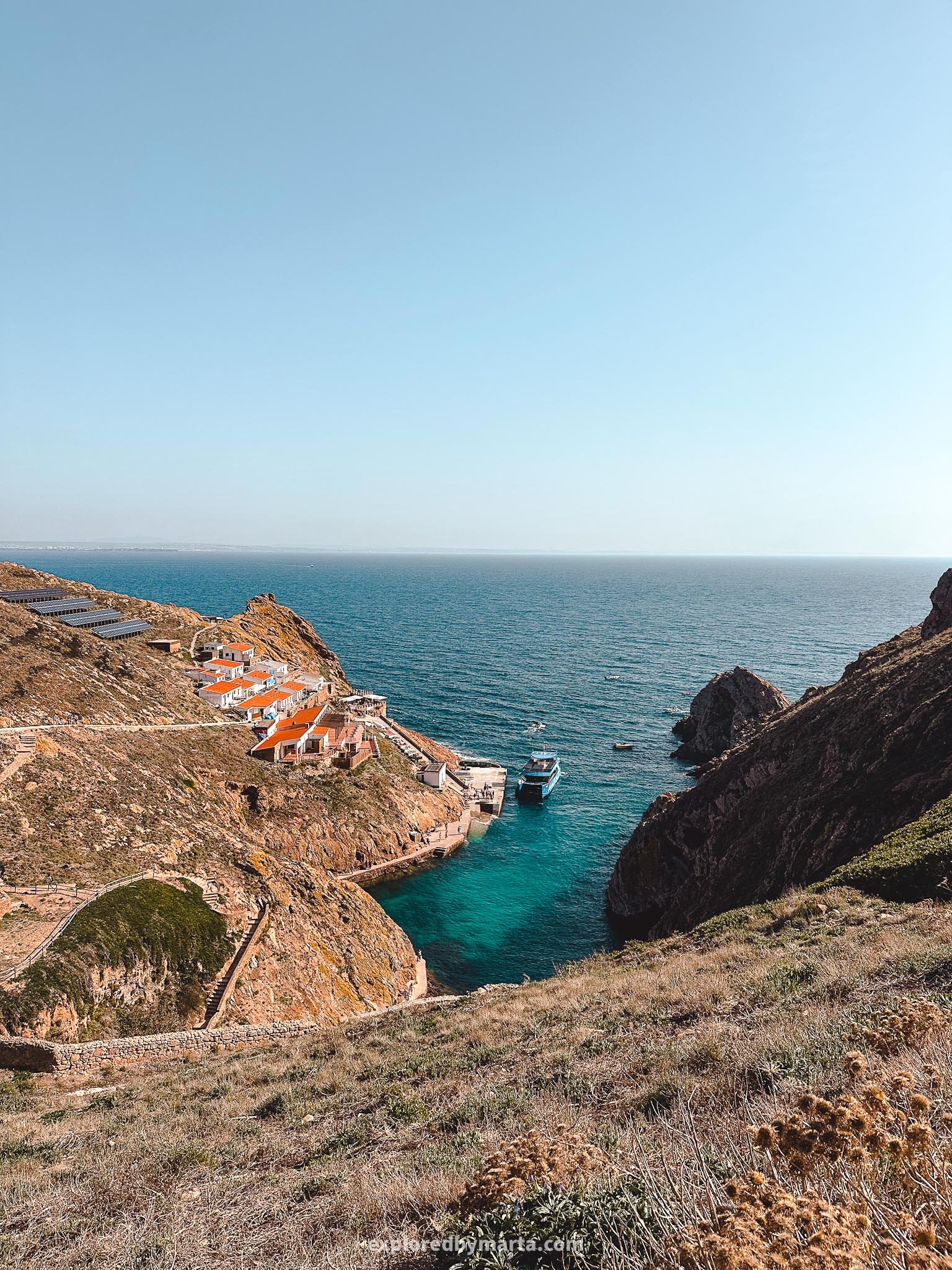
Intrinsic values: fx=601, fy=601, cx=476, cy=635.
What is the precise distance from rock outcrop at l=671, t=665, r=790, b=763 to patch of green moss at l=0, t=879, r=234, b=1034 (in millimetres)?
55043

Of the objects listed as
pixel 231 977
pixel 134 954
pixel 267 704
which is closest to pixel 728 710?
pixel 267 704

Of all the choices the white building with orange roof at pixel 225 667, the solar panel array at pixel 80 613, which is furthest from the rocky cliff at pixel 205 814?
the white building with orange roof at pixel 225 667

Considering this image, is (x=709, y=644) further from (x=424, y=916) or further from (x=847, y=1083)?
(x=847, y=1083)

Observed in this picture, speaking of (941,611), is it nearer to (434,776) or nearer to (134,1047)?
(434,776)

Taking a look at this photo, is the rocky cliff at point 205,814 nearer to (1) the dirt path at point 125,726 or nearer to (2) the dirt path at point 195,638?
(1) the dirt path at point 125,726

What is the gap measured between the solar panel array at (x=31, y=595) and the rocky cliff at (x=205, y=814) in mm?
10522

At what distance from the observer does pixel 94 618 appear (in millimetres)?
58188

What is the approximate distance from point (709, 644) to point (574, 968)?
11574 cm

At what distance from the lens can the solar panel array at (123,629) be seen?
180 feet

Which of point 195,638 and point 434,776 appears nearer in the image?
point 434,776

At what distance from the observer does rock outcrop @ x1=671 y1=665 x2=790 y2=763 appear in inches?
2611

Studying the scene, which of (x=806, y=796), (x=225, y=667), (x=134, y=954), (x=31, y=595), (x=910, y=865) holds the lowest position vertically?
(x=134, y=954)

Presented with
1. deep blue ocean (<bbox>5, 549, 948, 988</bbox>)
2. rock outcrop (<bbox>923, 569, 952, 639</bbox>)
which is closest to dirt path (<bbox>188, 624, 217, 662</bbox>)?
deep blue ocean (<bbox>5, 549, 948, 988</bbox>)

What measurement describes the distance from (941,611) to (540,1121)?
131 feet
